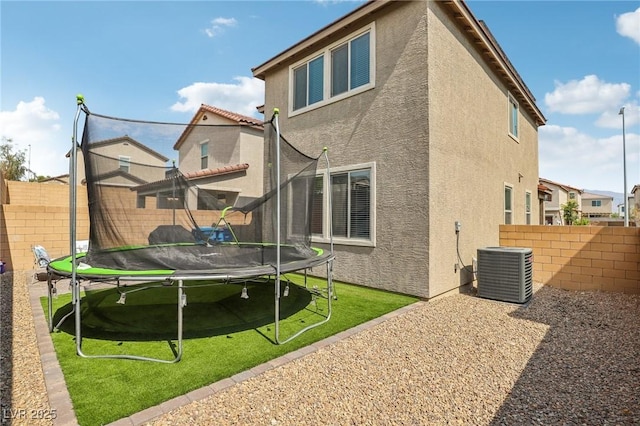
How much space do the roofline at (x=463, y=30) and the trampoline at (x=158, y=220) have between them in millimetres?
3525

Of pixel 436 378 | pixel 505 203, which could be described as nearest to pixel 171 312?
pixel 436 378

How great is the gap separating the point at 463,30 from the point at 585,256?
5.29 metres

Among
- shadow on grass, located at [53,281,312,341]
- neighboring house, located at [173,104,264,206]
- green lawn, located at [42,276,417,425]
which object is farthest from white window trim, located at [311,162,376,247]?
neighboring house, located at [173,104,264,206]

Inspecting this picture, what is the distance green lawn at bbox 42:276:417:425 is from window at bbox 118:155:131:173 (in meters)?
2.02

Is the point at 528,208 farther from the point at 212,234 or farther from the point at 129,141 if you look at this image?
the point at 129,141

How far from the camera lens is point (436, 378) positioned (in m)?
2.77

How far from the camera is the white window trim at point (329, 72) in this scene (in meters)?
6.06

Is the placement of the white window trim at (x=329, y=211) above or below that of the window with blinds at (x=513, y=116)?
below

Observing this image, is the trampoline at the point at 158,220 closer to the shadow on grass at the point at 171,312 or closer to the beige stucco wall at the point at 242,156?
the shadow on grass at the point at 171,312

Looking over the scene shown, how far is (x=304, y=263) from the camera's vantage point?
3.99 m

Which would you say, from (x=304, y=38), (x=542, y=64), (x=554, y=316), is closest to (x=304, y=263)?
(x=554, y=316)

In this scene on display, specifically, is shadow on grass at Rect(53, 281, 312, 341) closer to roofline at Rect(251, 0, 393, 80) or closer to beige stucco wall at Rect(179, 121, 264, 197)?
roofline at Rect(251, 0, 393, 80)

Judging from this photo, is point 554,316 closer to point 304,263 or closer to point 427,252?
point 427,252

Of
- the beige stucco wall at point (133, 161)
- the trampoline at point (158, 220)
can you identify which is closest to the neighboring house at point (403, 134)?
the trampoline at point (158, 220)
